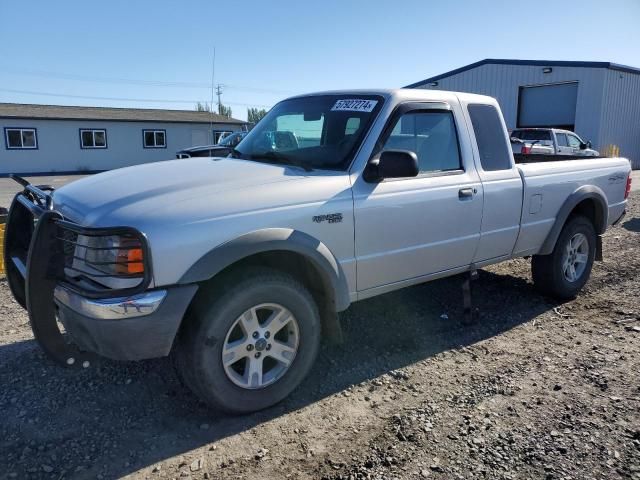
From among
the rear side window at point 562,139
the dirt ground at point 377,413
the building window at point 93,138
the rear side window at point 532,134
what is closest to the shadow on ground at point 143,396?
the dirt ground at point 377,413

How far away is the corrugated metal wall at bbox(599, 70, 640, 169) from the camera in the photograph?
24.2 m

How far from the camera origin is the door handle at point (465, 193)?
→ 4117mm

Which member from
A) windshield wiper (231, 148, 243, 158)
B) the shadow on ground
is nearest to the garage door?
the shadow on ground

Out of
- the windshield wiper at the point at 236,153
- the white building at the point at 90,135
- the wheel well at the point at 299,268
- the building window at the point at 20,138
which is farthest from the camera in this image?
the white building at the point at 90,135

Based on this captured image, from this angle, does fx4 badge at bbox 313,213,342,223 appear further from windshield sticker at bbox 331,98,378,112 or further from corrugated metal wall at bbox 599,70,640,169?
corrugated metal wall at bbox 599,70,640,169

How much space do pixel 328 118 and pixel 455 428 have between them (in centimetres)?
242

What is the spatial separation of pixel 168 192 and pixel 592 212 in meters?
4.68

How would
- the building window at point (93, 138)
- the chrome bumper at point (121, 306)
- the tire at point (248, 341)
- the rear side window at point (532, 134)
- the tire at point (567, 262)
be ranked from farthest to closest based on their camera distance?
the building window at point (93, 138)
the rear side window at point (532, 134)
the tire at point (567, 262)
the tire at point (248, 341)
the chrome bumper at point (121, 306)

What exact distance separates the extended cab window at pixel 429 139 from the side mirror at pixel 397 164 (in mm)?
341

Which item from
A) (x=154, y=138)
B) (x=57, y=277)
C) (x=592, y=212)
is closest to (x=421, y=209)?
(x=57, y=277)

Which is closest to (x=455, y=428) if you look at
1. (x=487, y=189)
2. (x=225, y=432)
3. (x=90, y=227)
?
(x=225, y=432)

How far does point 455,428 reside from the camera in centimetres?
313

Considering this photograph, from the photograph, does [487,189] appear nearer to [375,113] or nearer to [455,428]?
[375,113]

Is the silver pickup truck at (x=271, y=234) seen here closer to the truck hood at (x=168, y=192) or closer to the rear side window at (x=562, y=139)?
the truck hood at (x=168, y=192)
